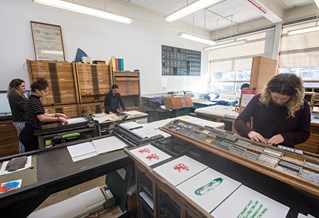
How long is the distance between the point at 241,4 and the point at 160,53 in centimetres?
263

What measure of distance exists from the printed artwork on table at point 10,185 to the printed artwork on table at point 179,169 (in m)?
0.80

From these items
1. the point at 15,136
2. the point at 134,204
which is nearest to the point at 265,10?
the point at 134,204

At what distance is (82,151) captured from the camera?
4.30 ft

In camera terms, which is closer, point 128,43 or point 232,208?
point 232,208

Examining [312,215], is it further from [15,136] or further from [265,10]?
[265,10]

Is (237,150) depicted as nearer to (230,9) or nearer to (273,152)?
(273,152)

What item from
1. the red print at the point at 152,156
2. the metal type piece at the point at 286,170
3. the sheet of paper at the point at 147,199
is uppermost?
the metal type piece at the point at 286,170

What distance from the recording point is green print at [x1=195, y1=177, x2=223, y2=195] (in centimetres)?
74

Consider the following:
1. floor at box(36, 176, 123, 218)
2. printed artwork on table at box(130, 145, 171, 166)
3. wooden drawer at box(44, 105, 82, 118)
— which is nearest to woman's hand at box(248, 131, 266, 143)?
printed artwork on table at box(130, 145, 171, 166)

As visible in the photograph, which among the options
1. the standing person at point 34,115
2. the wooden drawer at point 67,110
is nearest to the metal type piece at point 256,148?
the standing person at point 34,115

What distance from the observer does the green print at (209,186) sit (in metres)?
0.74

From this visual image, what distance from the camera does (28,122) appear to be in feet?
6.66

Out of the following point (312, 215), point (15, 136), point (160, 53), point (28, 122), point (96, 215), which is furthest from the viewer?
point (160, 53)

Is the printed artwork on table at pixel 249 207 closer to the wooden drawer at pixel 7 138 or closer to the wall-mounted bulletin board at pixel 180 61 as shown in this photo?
the wooden drawer at pixel 7 138
